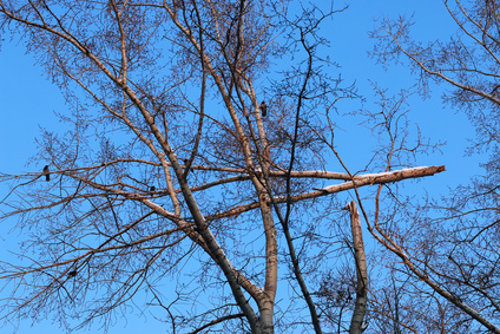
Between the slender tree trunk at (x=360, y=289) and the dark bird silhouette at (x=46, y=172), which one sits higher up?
the dark bird silhouette at (x=46, y=172)

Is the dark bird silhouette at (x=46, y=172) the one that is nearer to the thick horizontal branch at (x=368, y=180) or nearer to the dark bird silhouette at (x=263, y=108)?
the thick horizontal branch at (x=368, y=180)

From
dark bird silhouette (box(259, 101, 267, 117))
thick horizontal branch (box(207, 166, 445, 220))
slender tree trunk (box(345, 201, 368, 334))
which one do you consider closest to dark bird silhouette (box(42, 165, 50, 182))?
thick horizontal branch (box(207, 166, 445, 220))

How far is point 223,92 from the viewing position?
5719mm

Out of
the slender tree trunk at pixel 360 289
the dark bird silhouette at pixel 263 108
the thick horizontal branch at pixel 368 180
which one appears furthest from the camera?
the dark bird silhouette at pixel 263 108

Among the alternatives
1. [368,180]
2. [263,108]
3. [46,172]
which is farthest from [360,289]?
[46,172]

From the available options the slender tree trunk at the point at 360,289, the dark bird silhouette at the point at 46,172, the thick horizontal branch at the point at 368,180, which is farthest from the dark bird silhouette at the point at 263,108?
the dark bird silhouette at the point at 46,172

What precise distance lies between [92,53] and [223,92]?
57.9 inches

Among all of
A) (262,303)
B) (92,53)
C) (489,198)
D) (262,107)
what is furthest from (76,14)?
(489,198)

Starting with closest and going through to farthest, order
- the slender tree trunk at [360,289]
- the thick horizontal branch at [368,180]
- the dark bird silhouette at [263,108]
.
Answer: the slender tree trunk at [360,289] → the thick horizontal branch at [368,180] → the dark bird silhouette at [263,108]

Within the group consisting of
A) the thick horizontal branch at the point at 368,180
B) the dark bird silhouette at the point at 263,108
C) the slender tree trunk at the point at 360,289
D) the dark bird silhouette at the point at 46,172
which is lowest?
the slender tree trunk at the point at 360,289

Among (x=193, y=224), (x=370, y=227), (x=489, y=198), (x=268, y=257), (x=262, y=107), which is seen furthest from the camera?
(x=489, y=198)

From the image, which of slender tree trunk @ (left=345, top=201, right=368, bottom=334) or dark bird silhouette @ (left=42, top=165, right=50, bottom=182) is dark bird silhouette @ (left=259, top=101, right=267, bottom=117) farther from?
dark bird silhouette @ (left=42, top=165, right=50, bottom=182)

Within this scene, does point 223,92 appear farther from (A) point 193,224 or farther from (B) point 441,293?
(B) point 441,293

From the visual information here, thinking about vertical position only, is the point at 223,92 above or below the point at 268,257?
above
